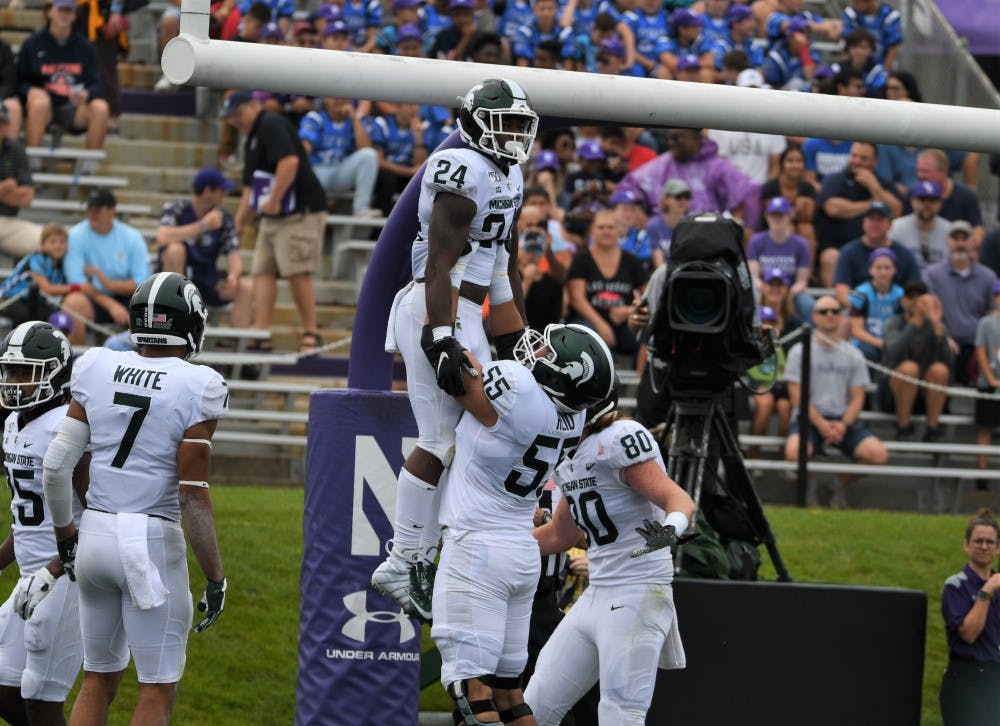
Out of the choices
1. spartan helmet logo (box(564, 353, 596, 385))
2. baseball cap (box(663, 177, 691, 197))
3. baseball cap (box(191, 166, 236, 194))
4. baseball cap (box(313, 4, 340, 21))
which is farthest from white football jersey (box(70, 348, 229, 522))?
baseball cap (box(313, 4, 340, 21))

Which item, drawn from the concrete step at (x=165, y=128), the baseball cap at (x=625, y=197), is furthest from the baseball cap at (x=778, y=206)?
the concrete step at (x=165, y=128)

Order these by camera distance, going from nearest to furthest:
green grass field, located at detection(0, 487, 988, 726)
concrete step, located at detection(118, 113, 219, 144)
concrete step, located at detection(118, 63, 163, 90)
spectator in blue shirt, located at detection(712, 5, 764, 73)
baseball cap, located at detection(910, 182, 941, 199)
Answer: green grass field, located at detection(0, 487, 988, 726) < baseball cap, located at detection(910, 182, 941, 199) < concrete step, located at detection(118, 113, 219, 144) < spectator in blue shirt, located at detection(712, 5, 764, 73) < concrete step, located at detection(118, 63, 163, 90)

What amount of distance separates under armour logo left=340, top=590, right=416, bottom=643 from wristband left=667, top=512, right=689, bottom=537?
5.37 ft

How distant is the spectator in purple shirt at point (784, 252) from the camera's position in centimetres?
1342

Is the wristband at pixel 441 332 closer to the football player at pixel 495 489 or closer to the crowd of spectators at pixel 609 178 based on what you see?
the football player at pixel 495 489

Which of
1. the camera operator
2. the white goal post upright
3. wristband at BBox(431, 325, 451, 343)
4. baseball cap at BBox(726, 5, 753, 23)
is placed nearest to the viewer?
wristband at BBox(431, 325, 451, 343)

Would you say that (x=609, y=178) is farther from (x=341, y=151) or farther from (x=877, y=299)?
(x=877, y=299)

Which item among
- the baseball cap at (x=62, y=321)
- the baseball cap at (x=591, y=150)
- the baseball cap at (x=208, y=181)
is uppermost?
the baseball cap at (x=591, y=150)

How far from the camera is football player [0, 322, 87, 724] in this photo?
7.03 m

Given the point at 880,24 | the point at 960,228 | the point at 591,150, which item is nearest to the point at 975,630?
the point at 960,228

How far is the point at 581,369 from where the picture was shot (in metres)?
6.55

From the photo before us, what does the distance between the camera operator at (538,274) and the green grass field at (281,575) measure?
78.6 inches

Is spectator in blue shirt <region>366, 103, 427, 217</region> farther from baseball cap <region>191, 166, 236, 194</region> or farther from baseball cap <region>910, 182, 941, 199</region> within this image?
baseball cap <region>910, 182, 941, 199</region>

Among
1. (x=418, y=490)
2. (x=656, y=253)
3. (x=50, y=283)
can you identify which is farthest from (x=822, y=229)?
(x=418, y=490)
